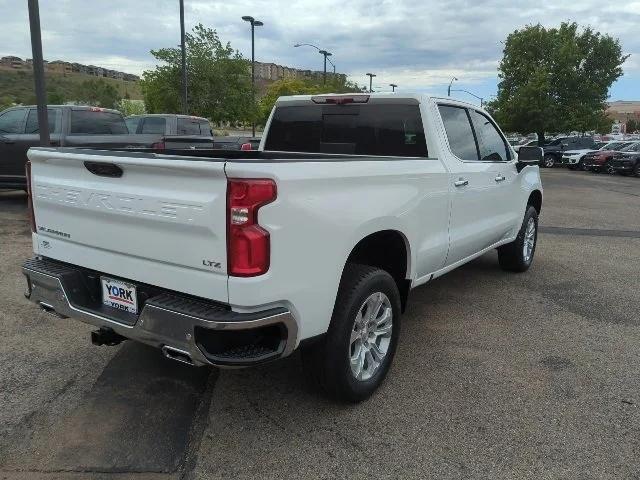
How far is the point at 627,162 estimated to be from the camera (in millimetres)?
25422

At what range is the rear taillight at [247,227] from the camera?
244cm

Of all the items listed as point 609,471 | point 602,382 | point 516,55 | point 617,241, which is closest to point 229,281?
point 609,471

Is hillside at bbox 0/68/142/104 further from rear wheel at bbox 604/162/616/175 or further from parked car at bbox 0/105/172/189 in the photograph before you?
parked car at bbox 0/105/172/189

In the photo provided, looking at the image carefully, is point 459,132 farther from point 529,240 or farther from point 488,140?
point 529,240

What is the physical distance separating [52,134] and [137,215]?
27.4 ft

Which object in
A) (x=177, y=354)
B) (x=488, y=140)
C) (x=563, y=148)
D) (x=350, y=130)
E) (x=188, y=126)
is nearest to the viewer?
(x=177, y=354)

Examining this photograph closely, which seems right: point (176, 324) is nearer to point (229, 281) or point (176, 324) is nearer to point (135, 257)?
point (229, 281)

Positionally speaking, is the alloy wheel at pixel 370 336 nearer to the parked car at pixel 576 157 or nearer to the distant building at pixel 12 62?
the parked car at pixel 576 157

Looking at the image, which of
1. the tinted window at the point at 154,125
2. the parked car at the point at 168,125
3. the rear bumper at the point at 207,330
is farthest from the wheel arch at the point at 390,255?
the tinted window at the point at 154,125

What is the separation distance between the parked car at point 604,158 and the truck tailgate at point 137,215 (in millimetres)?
28030

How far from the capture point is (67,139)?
991 cm

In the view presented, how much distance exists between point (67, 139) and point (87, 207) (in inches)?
307

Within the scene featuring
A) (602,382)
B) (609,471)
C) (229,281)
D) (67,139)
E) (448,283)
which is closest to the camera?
(229,281)

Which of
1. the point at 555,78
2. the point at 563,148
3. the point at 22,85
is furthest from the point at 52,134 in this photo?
the point at 22,85
